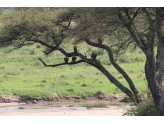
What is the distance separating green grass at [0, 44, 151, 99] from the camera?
21.1 metres

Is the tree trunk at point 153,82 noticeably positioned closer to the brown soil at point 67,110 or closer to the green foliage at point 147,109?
the green foliage at point 147,109

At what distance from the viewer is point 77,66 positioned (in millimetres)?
29922

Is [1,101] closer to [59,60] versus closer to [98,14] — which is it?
[98,14]

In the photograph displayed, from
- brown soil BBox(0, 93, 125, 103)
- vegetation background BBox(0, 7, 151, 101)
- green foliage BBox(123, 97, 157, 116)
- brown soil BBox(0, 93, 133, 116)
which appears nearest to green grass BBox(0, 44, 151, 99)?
vegetation background BBox(0, 7, 151, 101)

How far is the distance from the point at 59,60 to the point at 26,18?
60.2ft

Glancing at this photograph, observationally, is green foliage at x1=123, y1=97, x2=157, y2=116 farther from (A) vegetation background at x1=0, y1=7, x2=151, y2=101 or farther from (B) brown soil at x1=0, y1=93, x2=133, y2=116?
(A) vegetation background at x1=0, y1=7, x2=151, y2=101

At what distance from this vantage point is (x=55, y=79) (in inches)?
972

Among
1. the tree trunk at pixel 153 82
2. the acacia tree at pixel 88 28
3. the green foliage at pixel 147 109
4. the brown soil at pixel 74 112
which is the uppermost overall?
the acacia tree at pixel 88 28

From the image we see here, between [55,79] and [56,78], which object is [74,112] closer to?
[55,79]

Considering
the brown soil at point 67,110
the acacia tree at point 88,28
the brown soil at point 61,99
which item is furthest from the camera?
the brown soil at point 61,99

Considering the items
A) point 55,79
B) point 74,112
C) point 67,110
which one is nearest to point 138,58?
point 55,79

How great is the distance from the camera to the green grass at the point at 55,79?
69.2 ft

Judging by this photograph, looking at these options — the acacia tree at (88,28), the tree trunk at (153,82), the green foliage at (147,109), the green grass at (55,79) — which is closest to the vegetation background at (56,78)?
the green grass at (55,79)
